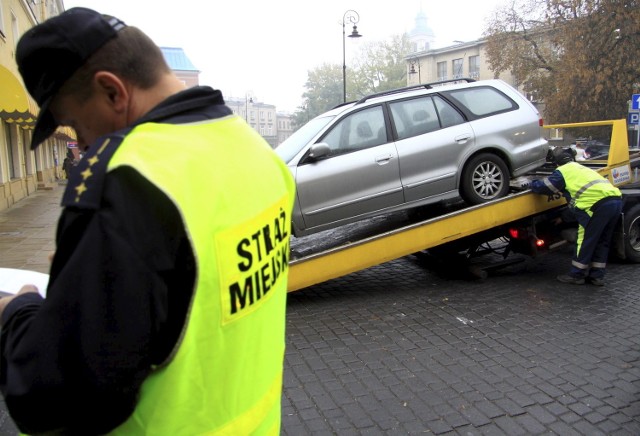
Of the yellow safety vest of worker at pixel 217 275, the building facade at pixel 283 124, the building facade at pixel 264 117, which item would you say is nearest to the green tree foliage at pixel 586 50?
the yellow safety vest of worker at pixel 217 275

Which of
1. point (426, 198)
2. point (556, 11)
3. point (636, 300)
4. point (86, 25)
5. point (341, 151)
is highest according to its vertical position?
point (556, 11)

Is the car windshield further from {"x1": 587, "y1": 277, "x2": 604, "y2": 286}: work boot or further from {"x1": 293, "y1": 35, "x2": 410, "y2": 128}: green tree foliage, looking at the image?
{"x1": 293, "y1": 35, "x2": 410, "y2": 128}: green tree foliage

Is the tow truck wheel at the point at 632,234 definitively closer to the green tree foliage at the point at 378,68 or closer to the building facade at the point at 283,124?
the green tree foliage at the point at 378,68

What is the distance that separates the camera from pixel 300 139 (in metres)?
6.56

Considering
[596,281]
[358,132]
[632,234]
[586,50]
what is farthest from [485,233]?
[586,50]

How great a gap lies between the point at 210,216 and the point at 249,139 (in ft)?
1.04

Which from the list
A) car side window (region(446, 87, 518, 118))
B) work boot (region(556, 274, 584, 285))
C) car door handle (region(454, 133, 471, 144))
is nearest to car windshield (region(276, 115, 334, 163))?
car door handle (region(454, 133, 471, 144))

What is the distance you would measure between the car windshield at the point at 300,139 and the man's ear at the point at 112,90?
506 centimetres

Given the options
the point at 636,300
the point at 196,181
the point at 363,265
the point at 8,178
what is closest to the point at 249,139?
the point at 196,181

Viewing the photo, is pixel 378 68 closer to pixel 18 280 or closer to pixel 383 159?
pixel 383 159

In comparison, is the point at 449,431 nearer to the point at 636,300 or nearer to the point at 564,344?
the point at 564,344

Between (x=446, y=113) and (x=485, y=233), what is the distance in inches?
62.5

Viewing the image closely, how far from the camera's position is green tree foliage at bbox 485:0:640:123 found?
27.7m

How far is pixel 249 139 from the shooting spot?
51.4 inches
